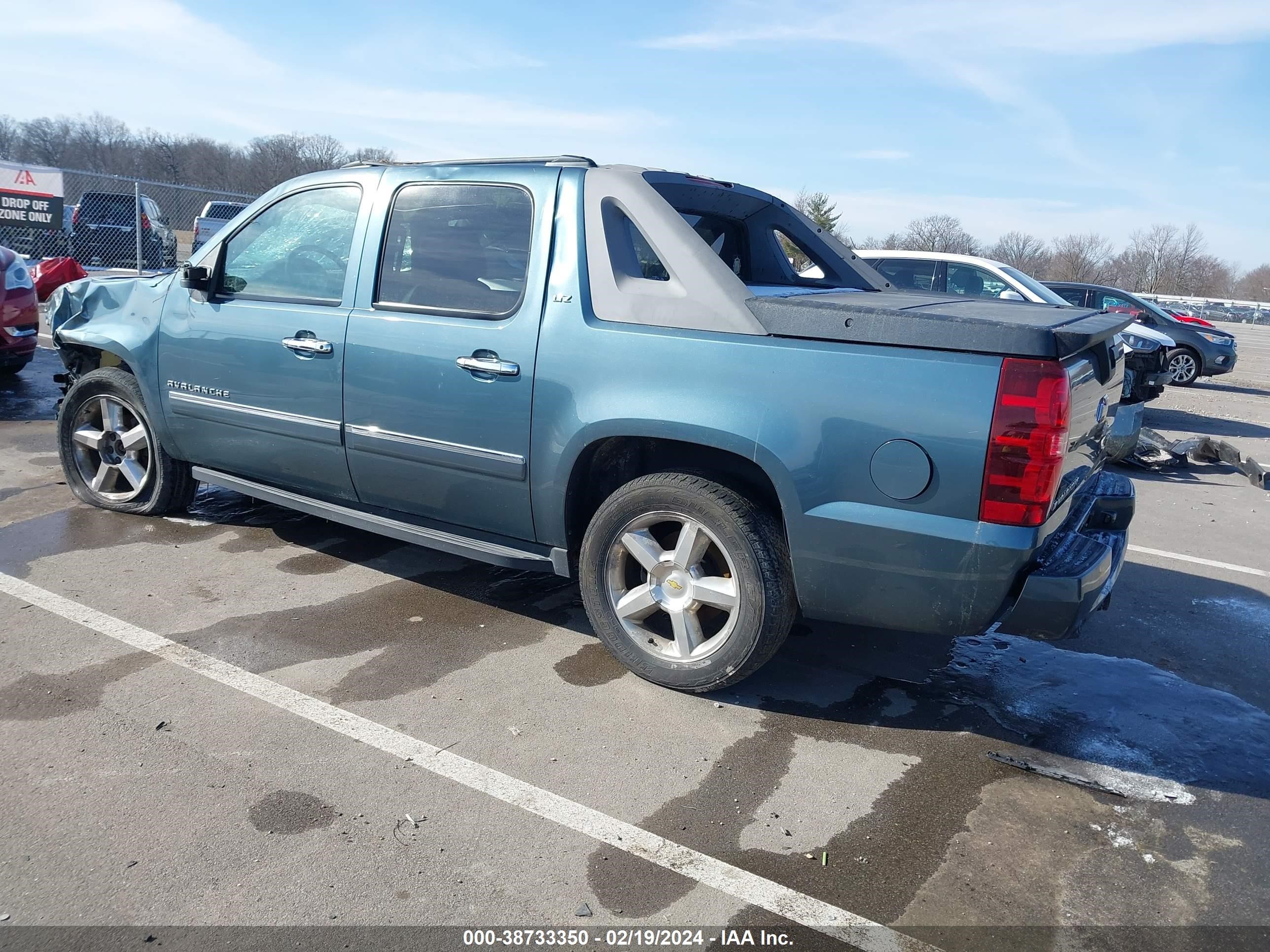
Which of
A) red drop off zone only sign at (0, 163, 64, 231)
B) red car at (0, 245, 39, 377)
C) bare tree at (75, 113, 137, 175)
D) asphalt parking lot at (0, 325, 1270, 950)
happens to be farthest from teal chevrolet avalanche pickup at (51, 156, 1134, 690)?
bare tree at (75, 113, 137, 175)

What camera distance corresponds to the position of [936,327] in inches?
115

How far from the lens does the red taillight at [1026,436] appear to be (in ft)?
9.32

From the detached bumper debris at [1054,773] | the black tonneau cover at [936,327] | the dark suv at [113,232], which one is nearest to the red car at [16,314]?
the black tonneau cover at [936,327]

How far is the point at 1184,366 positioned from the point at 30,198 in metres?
18.6

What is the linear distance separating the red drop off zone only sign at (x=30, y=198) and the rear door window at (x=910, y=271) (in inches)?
515

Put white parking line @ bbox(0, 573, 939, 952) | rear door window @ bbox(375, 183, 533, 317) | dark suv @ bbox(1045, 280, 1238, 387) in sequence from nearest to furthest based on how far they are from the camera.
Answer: white parking line @ bbox(0, 573, 939, 952)
rear door window @ bbox(375, 183, 533, 317)
dark suv @ bbox(1045, 280, 1238, 387)

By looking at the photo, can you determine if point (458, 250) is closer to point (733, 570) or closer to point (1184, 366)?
point (733, 570)

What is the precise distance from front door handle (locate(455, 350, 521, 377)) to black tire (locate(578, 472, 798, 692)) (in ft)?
2.03

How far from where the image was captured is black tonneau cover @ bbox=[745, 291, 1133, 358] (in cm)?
283

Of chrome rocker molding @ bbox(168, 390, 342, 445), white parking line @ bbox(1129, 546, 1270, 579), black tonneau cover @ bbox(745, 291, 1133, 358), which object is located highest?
black tonneau cover @ bbox(745, 291, 1133, 358)

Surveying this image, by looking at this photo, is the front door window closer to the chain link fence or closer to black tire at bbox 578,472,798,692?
black tire at bbox 578,472,798,692

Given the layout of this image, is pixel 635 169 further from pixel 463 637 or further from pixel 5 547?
pixel 5 547

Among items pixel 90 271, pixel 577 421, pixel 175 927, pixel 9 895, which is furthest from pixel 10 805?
pixel 90 271

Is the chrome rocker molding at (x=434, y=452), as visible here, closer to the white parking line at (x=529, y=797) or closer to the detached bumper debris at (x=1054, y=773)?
the white parking line at (x=529, y=797)
